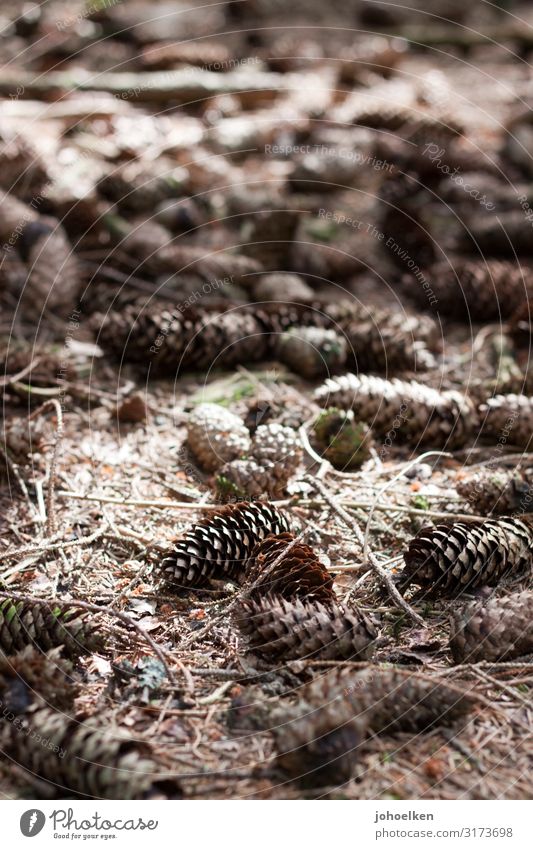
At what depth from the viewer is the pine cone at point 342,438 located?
1956 millimetres

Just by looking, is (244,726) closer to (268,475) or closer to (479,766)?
(479,766)

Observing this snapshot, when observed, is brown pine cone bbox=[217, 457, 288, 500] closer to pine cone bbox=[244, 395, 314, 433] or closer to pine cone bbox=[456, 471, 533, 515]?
pine cone bbox=[244, 395, 314, 433]

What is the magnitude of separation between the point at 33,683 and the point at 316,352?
1.44 m

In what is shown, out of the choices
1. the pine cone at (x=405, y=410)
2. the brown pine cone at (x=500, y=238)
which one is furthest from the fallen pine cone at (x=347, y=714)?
the brown pine cone at (x=500, y=238)

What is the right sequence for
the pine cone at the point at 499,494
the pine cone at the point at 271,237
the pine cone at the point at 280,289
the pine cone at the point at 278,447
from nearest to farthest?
the pine cone at the point at 499,494 < the pine cone at the point at 278,447 < the pine cone at the point at 280,289 < the pine cone at the point at 271,237

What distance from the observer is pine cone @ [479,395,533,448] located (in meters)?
2.04

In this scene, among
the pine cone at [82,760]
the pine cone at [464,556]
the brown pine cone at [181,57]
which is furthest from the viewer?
the brown pine cone at [181,57]

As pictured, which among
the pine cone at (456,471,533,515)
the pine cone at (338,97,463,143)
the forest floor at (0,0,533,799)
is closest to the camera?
the forest floor at (0,0,533,799)

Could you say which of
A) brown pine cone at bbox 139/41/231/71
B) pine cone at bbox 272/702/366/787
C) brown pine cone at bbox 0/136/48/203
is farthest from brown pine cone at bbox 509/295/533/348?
brown pine cone at bbox 139/41/231/71

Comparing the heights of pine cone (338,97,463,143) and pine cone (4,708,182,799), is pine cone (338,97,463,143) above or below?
above

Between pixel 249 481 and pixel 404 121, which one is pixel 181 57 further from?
pixel 249 481

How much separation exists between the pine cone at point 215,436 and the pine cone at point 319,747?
867mm

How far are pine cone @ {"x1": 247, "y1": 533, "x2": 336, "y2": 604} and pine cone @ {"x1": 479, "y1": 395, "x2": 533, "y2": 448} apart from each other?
0.88 m

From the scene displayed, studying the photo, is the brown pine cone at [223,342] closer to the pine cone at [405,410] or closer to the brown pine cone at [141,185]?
the pine cone at [405,410]
